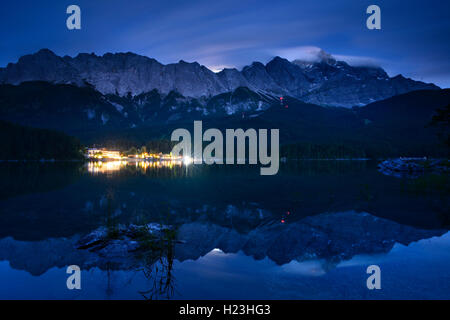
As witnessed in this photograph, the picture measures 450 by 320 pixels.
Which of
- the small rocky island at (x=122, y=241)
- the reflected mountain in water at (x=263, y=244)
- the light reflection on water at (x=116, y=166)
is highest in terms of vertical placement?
the light reflection on water at (x=116, y=166)

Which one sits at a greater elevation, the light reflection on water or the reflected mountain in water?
the light reflection on water

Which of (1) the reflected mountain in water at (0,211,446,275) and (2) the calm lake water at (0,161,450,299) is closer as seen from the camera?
(2) the calm lake water at (0,161,450,299)

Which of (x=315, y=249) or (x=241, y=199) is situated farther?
(x=241, y=199)

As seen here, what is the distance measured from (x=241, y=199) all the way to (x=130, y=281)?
930 inches

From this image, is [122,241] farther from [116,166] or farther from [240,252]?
[116,166]

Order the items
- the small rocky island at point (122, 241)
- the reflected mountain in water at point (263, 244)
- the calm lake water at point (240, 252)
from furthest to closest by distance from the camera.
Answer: the small rocky island at point (122, 241), the reflected mountain in water at point (263, 244), the calm lake water at point (240, 252)

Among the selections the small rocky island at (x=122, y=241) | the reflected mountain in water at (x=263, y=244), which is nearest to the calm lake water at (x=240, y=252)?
the reflected mountain in water at (x=263, y=244)

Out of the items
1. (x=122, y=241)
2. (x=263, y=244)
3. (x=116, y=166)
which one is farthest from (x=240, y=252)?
(x=116, y=166)

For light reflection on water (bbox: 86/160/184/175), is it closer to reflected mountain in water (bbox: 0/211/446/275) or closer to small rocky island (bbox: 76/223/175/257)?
reflected mountain in water (bbox: 0/211/446/275)

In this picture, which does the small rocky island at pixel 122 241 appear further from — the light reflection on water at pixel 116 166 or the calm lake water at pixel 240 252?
the light reflection on water at pixel 116 166

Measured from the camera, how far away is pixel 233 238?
1958cm

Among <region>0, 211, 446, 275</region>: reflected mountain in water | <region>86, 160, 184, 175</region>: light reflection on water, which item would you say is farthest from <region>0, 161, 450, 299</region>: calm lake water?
<region>86, 160, 184, 175</region>: light reflection on water
